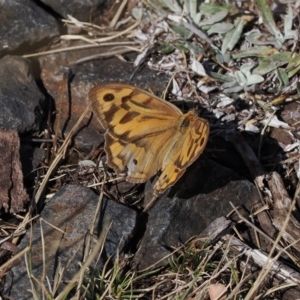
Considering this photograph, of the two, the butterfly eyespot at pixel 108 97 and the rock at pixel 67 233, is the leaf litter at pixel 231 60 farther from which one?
the butterfly eyespot at pixel 108 97

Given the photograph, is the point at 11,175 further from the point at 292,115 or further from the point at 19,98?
the point at 292,115

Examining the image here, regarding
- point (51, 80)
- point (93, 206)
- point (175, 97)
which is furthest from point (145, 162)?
point (51, 80)

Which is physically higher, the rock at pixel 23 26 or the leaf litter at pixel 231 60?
the rock at pixel 23 26

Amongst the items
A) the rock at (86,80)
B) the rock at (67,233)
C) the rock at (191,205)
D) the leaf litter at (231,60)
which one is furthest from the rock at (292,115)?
the rock at (67,233)

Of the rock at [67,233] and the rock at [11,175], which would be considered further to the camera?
the rock at [11,175]

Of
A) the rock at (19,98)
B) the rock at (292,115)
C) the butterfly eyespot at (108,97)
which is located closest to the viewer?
the butterfly eyespot at (108,97)

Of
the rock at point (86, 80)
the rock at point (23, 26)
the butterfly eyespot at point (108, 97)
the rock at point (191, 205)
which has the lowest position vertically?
the rock at point (191, 205)

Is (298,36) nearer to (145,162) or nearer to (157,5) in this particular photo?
(157,5)
